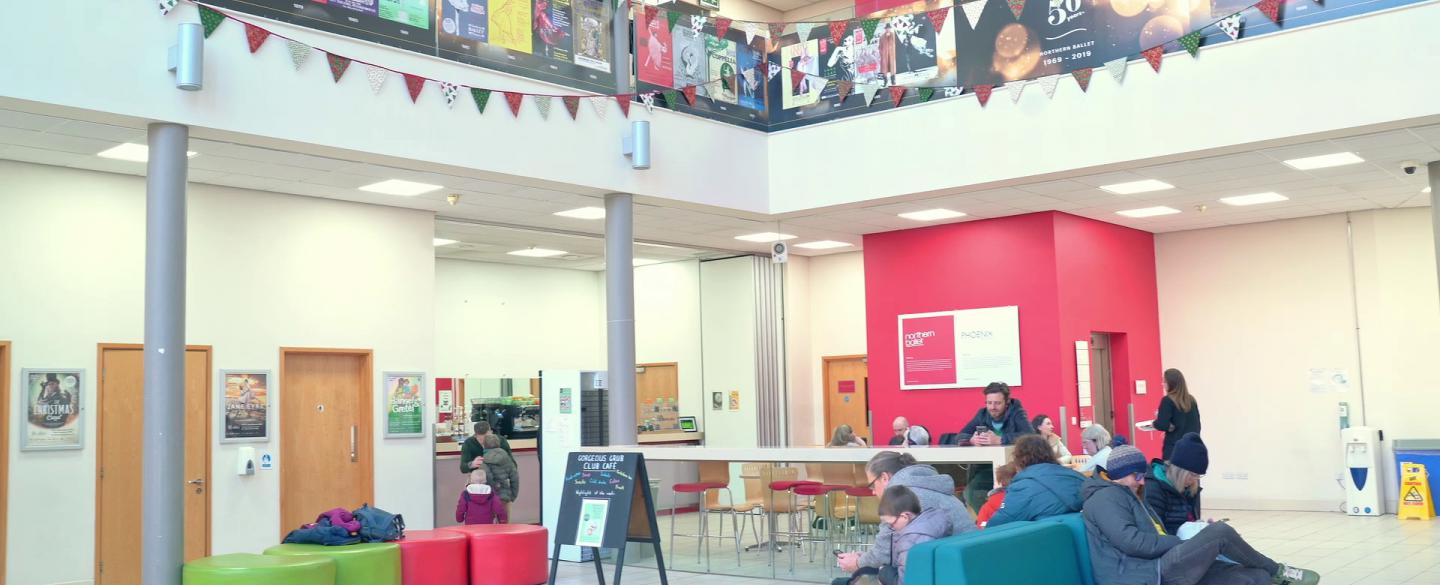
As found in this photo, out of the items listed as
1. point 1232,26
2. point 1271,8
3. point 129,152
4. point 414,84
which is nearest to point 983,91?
point 1232,26

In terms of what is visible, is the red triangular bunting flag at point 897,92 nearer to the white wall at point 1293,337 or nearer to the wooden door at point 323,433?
the white wall at point 1293,337

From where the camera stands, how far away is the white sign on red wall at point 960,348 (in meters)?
12.0

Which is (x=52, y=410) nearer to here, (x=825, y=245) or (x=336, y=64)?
(x=336, y=64)

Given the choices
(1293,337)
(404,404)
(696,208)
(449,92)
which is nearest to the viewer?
(449,92)

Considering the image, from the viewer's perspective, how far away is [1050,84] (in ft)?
31.8

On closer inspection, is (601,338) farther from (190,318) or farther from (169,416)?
(169,416)

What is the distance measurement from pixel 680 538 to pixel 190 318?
14.0 feet

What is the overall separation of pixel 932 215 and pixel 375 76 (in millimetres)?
5888

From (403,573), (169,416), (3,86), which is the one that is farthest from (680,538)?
(3,86)

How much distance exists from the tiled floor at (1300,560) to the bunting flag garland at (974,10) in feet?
15.0

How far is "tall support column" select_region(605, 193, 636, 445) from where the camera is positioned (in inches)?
399

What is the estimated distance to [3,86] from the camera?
6.69 m

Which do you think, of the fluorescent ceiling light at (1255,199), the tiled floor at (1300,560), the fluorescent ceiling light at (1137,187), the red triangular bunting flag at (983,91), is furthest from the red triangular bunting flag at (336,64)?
the fluorescent ceiling light at (1255,199)

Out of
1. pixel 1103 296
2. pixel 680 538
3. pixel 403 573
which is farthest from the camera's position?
pixel 1103 296
